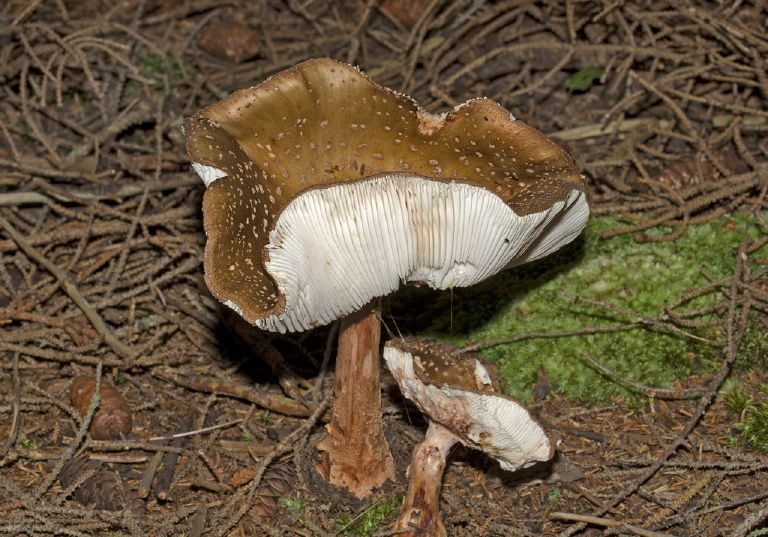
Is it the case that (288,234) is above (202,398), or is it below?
above

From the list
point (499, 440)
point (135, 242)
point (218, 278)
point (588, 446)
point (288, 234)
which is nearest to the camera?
point (288, 234)

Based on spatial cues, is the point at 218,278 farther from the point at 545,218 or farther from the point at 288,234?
the point at 545,218

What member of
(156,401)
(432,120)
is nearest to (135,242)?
(156,401)

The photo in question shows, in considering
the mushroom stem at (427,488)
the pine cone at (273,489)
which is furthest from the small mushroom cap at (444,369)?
the pine cone at (273,489)

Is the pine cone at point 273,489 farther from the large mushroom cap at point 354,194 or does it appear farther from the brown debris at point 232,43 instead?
the brown debris at point 232,43

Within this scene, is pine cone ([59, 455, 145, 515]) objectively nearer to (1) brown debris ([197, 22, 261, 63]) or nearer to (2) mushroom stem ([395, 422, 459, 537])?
A: (2) mushroom stem ([395, 422, 459, 537])

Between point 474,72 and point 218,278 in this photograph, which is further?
point 474,72
